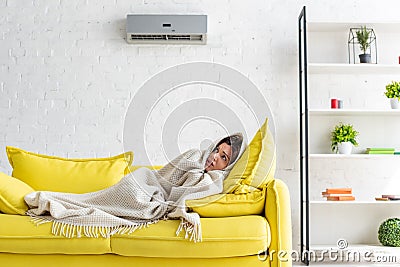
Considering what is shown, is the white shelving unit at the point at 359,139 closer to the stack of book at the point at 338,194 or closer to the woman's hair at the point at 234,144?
the stack of book at the point at 338,194

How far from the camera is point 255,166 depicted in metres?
3.52

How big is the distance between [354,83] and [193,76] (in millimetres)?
1261

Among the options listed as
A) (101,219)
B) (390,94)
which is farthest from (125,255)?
(390,94)

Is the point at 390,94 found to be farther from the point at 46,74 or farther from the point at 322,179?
the point at 46,74

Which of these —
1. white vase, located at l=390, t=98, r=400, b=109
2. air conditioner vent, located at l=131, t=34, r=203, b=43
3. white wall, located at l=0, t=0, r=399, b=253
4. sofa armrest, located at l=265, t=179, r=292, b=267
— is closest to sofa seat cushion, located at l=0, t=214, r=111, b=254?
sofa armrest, located at l=265, t=179, r=292, b=267

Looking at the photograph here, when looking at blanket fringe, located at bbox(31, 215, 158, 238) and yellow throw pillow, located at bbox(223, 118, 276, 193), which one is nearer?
blanket fringe, located at bbox(31, 215, 158, 238)

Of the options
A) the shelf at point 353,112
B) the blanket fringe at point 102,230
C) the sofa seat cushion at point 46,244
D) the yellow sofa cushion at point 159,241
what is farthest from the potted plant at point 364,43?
the sofa seat cushion at point 46,244

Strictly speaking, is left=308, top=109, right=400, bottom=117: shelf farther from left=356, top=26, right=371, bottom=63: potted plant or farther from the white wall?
left=356, top=26, right=371, bottom=63: potted plant

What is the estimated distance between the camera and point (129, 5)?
4.96 metres

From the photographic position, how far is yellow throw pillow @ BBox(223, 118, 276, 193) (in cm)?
346

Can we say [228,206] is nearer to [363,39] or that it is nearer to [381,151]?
[381,151]

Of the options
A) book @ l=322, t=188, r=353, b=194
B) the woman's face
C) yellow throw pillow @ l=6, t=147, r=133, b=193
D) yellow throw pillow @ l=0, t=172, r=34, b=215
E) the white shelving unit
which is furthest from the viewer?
the white shelving unit

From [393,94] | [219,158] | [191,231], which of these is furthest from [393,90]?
[191,231]

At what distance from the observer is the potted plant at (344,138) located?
15.5ft
